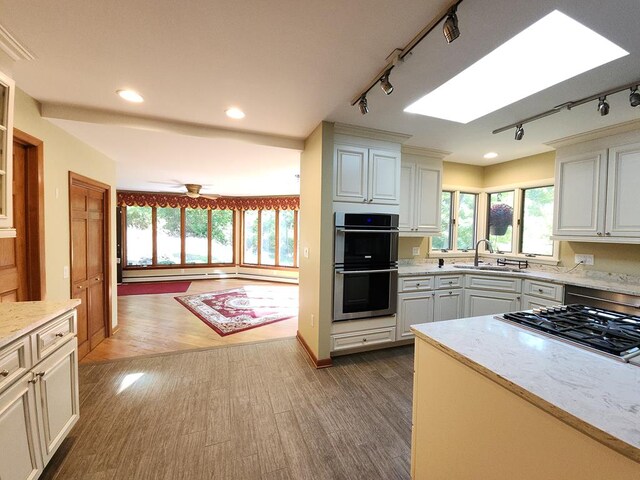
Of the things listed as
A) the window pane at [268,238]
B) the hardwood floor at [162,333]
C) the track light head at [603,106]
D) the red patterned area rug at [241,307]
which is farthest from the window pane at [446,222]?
the window pane at [268,238]

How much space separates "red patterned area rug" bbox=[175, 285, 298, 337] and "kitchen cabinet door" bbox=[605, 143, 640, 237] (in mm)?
4135

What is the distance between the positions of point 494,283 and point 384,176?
188cm

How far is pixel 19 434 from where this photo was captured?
4.14ft

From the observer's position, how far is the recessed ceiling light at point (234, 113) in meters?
2.32

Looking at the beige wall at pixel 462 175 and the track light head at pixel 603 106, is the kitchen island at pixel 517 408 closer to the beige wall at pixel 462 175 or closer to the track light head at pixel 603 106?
the track light head at pixel 603 106

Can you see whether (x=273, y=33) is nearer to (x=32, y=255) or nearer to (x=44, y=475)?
(x=32, y=255)

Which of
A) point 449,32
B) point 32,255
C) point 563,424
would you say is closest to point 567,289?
point 563,424

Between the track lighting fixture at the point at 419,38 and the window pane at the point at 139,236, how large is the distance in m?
A: 7.02

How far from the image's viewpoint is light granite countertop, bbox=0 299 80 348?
1242 millimetres

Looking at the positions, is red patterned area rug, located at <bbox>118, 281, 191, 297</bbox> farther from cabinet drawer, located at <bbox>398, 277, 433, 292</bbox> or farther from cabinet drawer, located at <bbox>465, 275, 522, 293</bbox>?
cabinet drawer, located at <bbox>465, 275, 522, 293</bbox>

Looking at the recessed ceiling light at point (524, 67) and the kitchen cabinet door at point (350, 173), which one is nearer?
the recessed ceiling light at point (524, 67)

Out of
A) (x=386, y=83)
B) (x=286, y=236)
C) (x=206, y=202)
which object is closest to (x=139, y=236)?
(x=206, y=202)

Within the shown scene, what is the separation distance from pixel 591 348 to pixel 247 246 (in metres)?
7.53

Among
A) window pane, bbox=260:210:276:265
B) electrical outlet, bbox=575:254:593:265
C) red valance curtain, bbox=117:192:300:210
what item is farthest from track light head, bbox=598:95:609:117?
window pane, bbox=260:210:276:265
